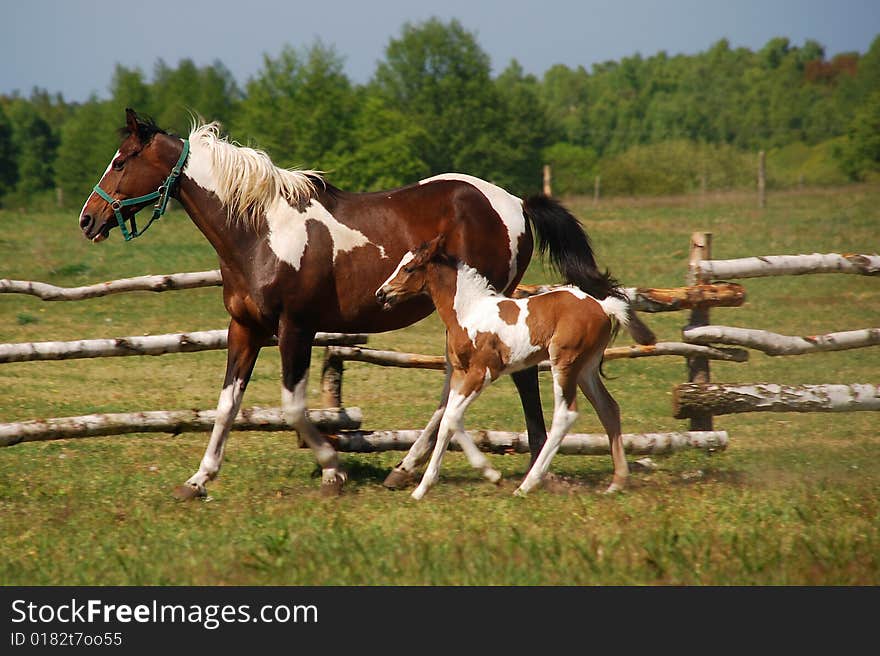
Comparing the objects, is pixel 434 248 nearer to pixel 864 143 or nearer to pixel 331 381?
pixel 331 381

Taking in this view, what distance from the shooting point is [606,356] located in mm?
8898

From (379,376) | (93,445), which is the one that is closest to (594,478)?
(93,445)

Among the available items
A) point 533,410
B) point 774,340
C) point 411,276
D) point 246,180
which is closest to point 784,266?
point 774,340

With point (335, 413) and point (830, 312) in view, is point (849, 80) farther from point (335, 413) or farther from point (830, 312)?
point (335, 413)

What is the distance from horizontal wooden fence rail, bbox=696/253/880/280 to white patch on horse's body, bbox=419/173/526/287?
76.3 inches

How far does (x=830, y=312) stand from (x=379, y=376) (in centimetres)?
740

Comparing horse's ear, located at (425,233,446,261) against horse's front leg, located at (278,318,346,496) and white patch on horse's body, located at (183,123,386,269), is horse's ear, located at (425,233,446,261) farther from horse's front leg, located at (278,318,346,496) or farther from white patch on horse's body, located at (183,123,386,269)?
horse's front leg, located at (278,318,346,496)

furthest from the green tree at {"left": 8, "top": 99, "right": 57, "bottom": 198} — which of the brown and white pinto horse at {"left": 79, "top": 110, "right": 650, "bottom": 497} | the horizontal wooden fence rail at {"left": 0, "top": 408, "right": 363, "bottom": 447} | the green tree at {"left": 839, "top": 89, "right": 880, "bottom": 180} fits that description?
the brown and white pinto horse at {"left": 79, "top": 110, "right": 650, "bottom": 497}

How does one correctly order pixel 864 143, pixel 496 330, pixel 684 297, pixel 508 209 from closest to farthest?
pixel 496 330 < pixel 508 209 < pixel 684 297 < pixel 864 143

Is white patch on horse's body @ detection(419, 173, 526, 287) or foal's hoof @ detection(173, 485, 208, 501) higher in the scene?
white patch on horse's body @ detection(419, 173, 526, 287)

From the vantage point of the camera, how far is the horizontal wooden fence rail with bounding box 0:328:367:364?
26.9 ft

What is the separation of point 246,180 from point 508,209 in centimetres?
180

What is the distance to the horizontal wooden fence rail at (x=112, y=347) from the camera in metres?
8.19
